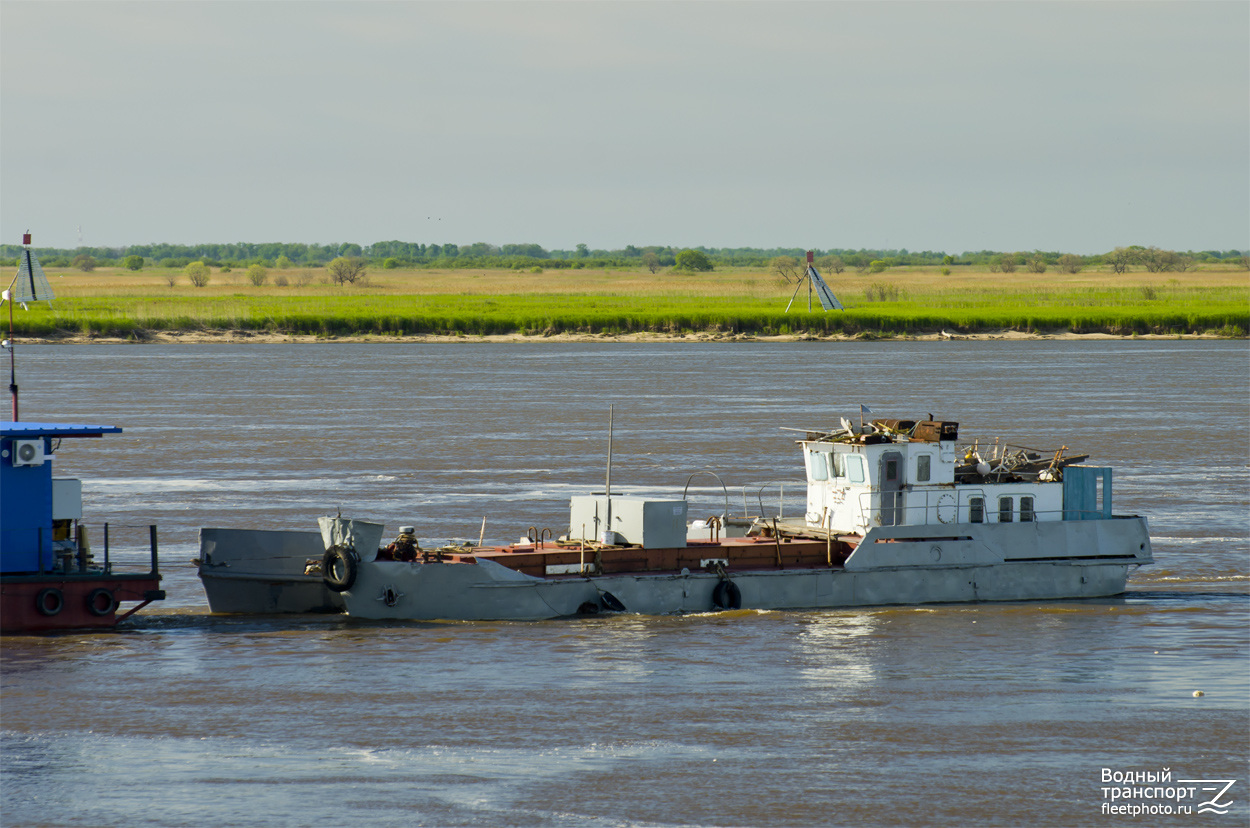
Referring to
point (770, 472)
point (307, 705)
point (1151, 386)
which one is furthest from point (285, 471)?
point (1151, 386)

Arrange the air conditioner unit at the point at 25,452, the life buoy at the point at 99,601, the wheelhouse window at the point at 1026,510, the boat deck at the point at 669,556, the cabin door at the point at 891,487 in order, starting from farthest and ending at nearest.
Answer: the wheelhouse window at the point at 1026,510 → the cabin door at the point at 891,487 → the boat deck at the point at 669,556 → the life buoy at the point at 99,601 → the air conditioner unit at the point at 25,452

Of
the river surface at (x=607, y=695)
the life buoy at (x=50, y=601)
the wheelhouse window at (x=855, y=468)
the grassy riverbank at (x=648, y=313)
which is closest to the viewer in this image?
the river surface at (x=607, y=695)

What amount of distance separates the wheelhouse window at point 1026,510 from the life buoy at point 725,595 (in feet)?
19.8

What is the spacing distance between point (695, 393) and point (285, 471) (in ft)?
99.7

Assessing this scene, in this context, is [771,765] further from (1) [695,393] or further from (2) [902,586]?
(1) [695,393]

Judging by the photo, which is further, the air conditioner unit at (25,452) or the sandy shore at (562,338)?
the sandy shore at (562,338)

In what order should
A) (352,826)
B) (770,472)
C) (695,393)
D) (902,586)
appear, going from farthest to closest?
(695,393) → (770,472) → (902,586) → (352,826)

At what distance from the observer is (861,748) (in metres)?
19.1

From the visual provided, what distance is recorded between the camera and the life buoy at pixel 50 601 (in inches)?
957

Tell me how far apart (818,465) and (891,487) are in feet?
4.99

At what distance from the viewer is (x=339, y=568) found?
2559 cm

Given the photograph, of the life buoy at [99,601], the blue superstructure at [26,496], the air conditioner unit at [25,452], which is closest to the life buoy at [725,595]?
the life buoy at [99,601]

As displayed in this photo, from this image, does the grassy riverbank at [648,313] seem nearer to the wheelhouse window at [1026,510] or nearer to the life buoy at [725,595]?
the wheelhouse window at [1026,510]

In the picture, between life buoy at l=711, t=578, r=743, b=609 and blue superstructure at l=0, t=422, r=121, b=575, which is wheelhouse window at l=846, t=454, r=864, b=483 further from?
blue superstructure at l=0, t=422, r=121, b=575
